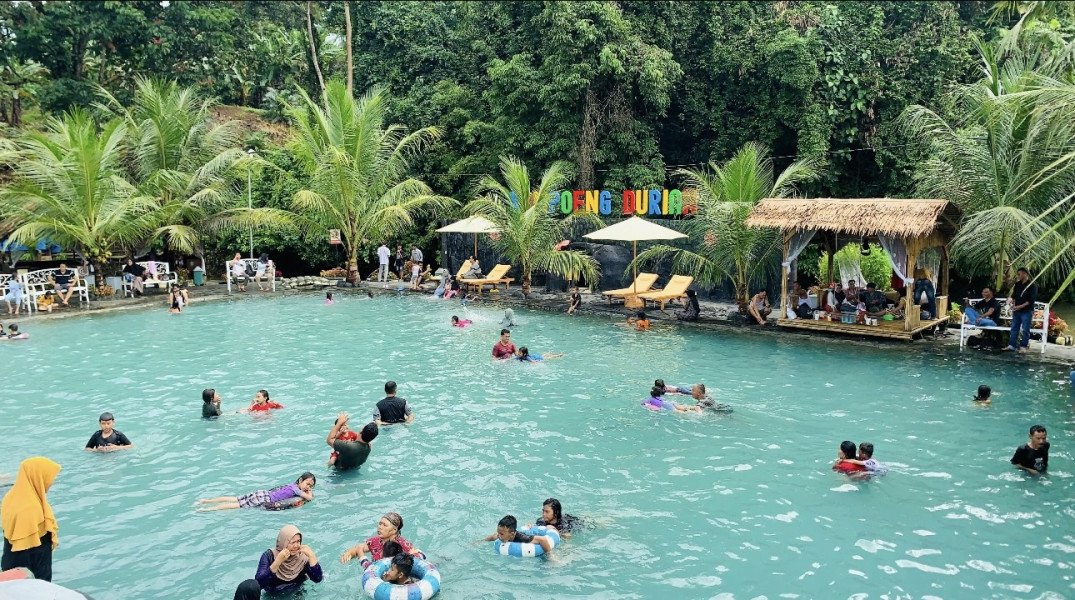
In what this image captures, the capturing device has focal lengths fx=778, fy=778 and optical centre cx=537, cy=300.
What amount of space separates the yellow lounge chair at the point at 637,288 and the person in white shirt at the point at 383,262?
9.08 metres

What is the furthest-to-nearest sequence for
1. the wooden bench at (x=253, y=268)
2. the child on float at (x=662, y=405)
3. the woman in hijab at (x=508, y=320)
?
the wooden bench at (x=253, y=268)
the woman in hijab at (x=508, y=320)
the child on float at (x=662, y=405)

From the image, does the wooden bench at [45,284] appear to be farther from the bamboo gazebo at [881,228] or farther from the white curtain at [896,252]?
the white curtain at [896,252]

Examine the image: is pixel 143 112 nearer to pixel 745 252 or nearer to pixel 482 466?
pixel 745 252

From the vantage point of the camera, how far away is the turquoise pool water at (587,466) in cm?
736

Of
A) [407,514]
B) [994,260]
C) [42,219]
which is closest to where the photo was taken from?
[407,514]

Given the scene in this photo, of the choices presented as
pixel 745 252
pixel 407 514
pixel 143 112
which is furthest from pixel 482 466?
pixel 143 112

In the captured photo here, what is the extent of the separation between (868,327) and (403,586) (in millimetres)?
12822

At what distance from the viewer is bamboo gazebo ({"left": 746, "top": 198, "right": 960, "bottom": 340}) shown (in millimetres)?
15141

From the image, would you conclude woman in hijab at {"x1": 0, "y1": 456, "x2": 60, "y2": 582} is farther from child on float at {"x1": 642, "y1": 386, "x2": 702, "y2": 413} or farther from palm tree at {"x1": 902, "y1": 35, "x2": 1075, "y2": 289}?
palm tree at {"x1": 902, "y1": 35, "x2": 1075, "y2": 289}

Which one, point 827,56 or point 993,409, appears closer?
point 993,409

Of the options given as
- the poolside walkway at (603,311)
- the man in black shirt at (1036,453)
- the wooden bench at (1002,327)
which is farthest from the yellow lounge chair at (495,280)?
the man in black shirt at (1036,453)

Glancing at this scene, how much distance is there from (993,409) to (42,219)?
2296cm

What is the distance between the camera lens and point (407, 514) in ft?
28.4

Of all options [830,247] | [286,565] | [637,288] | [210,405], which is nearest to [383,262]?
A: [637,288]
